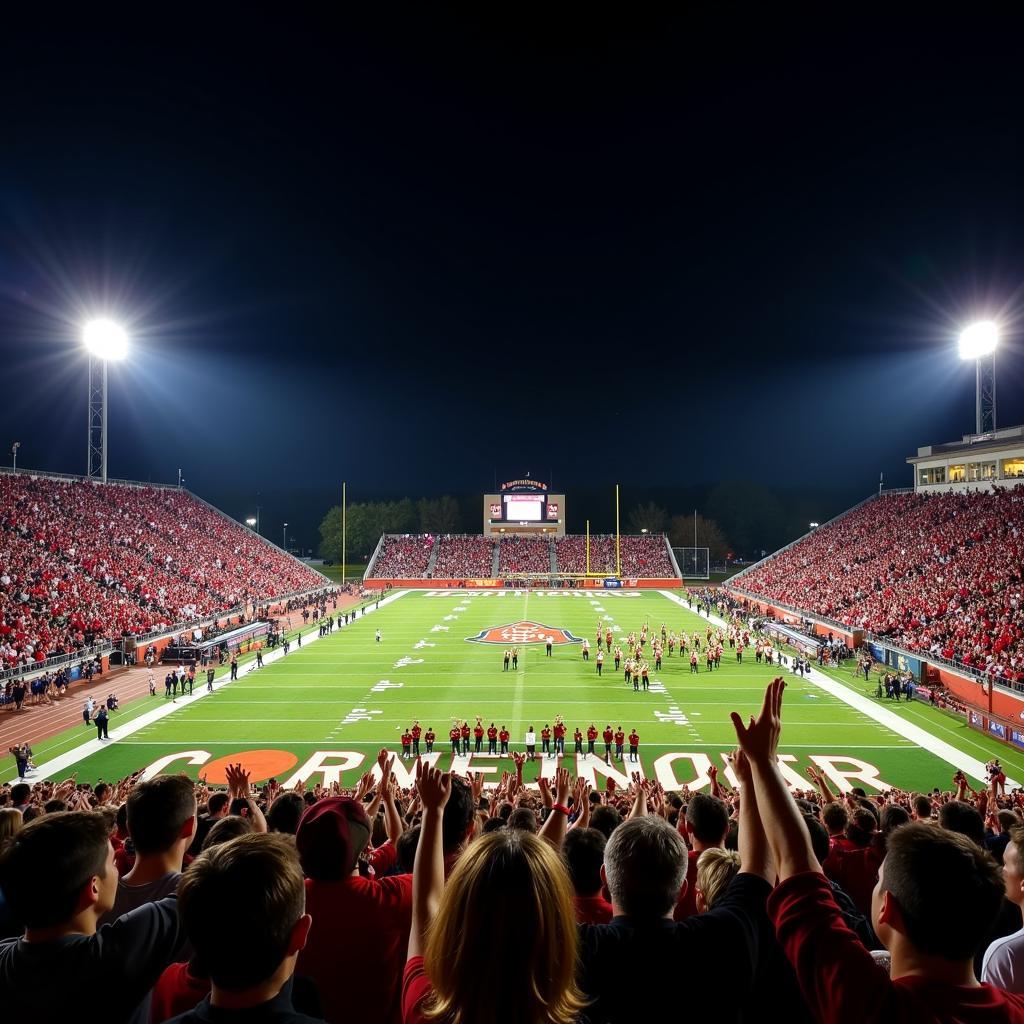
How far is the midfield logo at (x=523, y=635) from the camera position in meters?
35.4

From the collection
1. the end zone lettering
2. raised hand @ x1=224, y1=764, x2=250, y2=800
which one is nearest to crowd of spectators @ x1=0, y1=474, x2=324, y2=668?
the end zone lettering

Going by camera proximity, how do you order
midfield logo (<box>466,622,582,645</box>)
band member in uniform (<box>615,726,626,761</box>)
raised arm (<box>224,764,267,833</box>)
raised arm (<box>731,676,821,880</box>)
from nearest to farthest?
raised arm (<box>731,676,821,880</box>)
raised arm (<box>224,764,267,833</box>)
band member in uniform (<box>615,726,626,761</box>)
midfield logo (<box>466,622,582,645</box>)

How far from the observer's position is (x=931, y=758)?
17.8m

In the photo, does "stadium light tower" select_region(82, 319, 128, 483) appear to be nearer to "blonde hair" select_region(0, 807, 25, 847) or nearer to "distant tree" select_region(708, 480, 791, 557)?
"blonde hair" select_region(0, 807, 25, 847)

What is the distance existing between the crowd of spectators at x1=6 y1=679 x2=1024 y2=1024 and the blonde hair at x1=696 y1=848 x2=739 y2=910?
1 centimetres

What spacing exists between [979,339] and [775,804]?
162 feet

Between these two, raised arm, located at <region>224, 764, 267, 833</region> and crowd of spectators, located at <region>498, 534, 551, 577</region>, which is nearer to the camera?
raised arm, located at <region>224, 764, 267, 833</region>

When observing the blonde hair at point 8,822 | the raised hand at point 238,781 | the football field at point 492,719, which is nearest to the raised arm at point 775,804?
the raised hand at point 238,781

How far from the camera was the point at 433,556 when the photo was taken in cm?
7706

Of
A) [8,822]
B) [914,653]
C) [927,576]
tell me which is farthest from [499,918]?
A: [927,576]

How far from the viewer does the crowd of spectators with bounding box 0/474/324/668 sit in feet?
90.0

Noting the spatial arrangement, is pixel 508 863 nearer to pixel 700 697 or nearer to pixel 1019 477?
pixel 700 697

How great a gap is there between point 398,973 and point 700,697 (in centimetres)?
2296

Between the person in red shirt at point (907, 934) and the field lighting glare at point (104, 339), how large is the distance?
48.1 m
